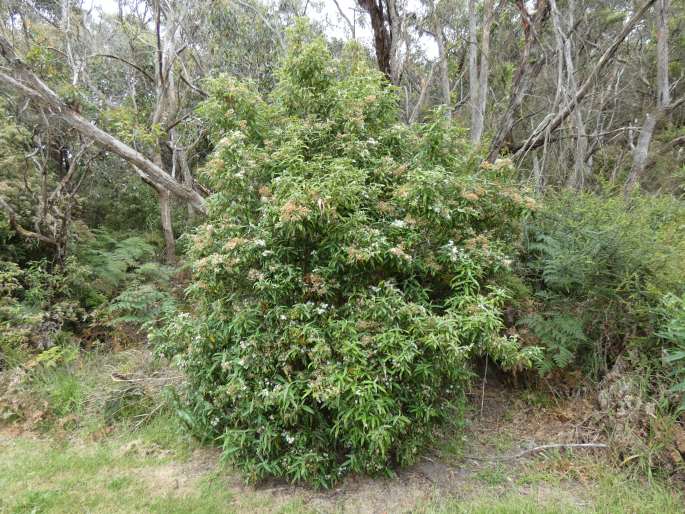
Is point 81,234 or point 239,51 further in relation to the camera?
point 239,51

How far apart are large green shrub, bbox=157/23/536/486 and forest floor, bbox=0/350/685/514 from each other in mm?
217

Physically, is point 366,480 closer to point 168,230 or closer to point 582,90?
point 582,90

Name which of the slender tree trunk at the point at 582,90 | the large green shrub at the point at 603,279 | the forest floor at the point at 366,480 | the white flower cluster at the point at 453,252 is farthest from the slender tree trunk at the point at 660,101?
the white flower cluster at the point at 453,252

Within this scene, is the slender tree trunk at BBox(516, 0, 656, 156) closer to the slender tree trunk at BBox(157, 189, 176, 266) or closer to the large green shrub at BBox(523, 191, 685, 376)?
the large green shrub at BBox(523, 191, 685, 376)

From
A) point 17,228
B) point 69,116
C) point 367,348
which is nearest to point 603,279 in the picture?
point 367,348

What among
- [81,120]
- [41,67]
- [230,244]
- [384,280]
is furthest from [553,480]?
[41,67]

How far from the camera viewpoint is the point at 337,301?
3311 mm

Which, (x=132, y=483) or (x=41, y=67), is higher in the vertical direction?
(x=41, y=67)

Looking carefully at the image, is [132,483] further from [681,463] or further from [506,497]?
[681,463]

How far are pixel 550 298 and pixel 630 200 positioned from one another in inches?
65.5

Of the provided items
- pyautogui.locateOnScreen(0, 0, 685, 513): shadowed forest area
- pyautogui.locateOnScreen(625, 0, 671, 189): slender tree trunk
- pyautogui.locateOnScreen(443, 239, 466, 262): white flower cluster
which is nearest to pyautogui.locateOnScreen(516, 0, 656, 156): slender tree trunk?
pyautogui.locateOnScreen(0, 0, 685, 513): shadowed forest area

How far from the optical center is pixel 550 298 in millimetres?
4176

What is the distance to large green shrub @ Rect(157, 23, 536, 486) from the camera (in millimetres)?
2863

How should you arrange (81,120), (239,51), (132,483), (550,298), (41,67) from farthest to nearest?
(239,51), (41,67), (81,120), (550,298), (132,483)
